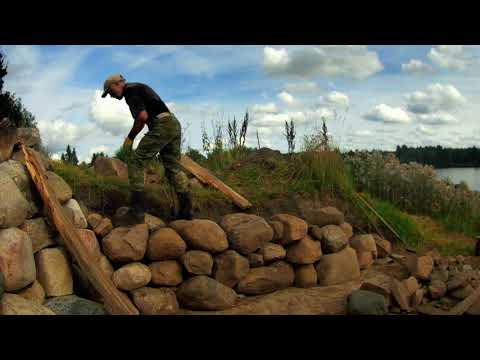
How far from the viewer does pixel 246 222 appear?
19.7ft

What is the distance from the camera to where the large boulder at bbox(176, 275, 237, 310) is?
5.23 meters

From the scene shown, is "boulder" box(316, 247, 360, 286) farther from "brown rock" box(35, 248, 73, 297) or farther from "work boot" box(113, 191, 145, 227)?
"brown rock" box(35, 248, 73, 297)

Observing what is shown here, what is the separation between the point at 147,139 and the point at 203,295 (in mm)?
2025

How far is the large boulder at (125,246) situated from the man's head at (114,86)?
1.68 metres

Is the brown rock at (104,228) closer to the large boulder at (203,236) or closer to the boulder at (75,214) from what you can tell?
the boulder at (75,214)

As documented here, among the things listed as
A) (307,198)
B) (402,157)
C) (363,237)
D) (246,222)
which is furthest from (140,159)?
(402,157)

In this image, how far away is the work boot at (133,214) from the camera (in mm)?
5617

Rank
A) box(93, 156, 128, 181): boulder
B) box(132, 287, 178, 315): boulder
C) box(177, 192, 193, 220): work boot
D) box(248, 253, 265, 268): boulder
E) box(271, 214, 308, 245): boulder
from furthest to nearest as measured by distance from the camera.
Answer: box(93, 156, 128, 181): boulder < box(271, 214, 308, 245): boulder < box(177, 192, 193, 220): work boot < box(248, 253, 265, 268): boulder < box(132, 287, 178, 315): boulder

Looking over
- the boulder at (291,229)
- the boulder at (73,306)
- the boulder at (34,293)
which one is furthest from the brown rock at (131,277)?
the boulder at (291,229)

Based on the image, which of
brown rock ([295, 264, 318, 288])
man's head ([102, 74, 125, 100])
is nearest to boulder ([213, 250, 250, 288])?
brown rock ([295, 264, 318, 288])

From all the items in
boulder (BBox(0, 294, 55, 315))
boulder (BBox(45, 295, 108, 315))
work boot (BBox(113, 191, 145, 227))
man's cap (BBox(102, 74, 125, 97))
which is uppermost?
man's cap (BBox(102, 74, 125, 97))

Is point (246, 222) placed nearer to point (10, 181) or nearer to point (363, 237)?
point (363, 237)

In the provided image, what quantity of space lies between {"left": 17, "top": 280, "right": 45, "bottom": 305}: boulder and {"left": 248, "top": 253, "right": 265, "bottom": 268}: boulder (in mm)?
2448

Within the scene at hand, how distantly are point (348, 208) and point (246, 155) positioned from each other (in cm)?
229
